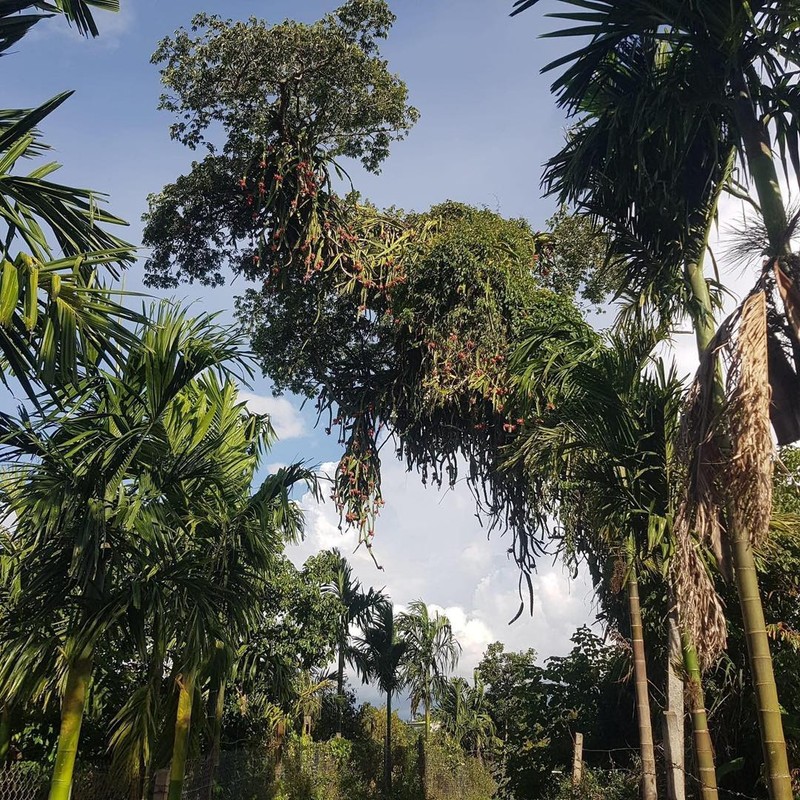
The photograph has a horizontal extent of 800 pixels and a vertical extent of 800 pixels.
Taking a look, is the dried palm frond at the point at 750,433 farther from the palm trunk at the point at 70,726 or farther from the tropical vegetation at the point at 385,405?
the palm trunk at the point at 70,726

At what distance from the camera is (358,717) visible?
2369 cm

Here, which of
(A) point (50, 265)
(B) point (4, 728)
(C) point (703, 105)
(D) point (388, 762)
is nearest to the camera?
(A) point (50, 265)

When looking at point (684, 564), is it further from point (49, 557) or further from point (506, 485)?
point (506, 485)

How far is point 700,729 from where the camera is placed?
6.10 meters

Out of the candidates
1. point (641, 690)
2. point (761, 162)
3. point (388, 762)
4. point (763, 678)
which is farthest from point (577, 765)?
point (388, 762)

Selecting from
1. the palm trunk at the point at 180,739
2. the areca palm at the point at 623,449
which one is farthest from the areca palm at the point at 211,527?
the areca palm at the point at 623,449

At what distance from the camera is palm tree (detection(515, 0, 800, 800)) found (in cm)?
499

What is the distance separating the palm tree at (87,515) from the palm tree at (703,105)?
12.7ft

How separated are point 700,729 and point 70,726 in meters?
4.81

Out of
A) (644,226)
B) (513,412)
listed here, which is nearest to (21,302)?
(644,226)

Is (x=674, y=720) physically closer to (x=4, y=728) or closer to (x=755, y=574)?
(x=755, y=574)

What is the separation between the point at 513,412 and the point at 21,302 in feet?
30.3

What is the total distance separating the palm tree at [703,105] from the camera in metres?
4.99

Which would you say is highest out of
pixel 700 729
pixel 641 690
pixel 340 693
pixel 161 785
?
pixel 340 693
